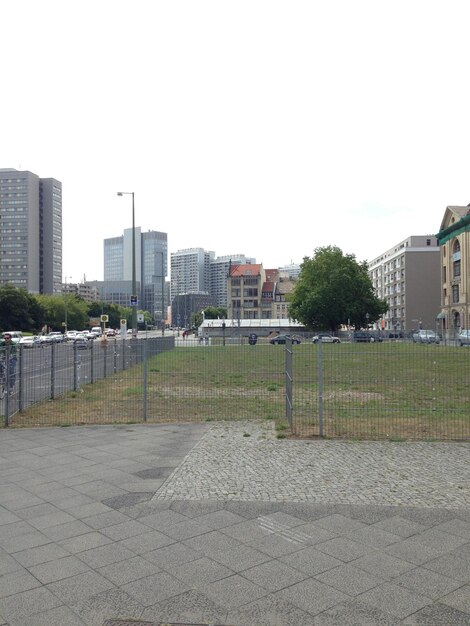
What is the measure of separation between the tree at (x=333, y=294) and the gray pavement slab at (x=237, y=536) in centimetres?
6940

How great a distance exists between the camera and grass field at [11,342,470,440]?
1123cm

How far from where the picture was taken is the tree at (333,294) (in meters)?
78.0

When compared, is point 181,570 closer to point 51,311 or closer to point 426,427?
point 426,427

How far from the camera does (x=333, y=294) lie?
7806cm

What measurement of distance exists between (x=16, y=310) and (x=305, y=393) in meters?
78.4

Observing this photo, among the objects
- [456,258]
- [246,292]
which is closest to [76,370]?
[456,258]

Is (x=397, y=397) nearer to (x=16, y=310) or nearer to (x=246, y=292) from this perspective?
(x=16, y=310)

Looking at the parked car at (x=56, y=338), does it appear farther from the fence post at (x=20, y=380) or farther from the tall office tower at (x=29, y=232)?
the tall office tower at (x=29, y=232)

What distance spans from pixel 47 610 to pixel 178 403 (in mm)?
10883

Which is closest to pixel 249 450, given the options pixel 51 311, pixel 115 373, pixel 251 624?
pixel 251 624

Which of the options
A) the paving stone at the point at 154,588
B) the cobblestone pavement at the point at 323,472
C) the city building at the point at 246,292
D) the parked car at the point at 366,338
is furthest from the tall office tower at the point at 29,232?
the paving stone at the point at 154,588

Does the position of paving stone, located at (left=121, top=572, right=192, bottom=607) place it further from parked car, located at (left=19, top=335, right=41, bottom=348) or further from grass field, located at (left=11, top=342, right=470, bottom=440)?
parked car, located at (left=19, top=335, right=41, bottom=348)

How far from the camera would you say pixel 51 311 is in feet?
334

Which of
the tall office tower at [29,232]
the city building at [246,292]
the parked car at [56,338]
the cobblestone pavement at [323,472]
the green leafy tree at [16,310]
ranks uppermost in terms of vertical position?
the tall office tower at [29,232]
